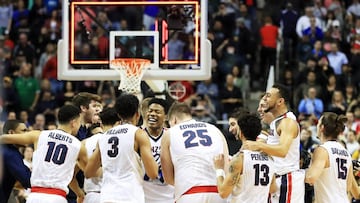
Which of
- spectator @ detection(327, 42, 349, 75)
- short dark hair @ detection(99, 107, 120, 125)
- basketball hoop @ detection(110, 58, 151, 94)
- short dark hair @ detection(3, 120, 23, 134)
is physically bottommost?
short dark hair @ detection(3, 120, 23, 134)

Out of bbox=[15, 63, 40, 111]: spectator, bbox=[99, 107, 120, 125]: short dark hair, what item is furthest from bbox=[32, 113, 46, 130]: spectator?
bbox=[99, 107, 120, 125]: short dark hair

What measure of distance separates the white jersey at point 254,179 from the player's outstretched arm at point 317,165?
2.23 ft

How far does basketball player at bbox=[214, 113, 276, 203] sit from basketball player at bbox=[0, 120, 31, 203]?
7.66 feet

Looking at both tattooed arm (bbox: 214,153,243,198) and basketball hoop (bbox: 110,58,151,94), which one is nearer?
tattooed arm (bbox: 214,153,243,198)

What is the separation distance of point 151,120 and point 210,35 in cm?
1208

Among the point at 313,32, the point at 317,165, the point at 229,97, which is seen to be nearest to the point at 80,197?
the point at 317,165

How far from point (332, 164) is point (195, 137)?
1.74 metres

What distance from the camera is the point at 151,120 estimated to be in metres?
10.6

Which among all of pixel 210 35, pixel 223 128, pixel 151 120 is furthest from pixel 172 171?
pixel 210 35

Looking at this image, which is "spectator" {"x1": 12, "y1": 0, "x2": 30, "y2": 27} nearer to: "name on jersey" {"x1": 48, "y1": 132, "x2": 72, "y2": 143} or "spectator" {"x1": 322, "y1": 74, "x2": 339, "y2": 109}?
"spectator" {"x1": 322, "y1": 74, "x2": 339, "y2": 109}

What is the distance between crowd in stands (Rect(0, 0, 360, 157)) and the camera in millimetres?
20297

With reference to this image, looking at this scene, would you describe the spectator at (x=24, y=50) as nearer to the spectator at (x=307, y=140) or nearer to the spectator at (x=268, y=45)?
the spectator at (x=268, y=45)

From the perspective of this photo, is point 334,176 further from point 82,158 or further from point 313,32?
point 313,32

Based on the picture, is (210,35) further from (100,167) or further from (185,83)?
(100,167)
